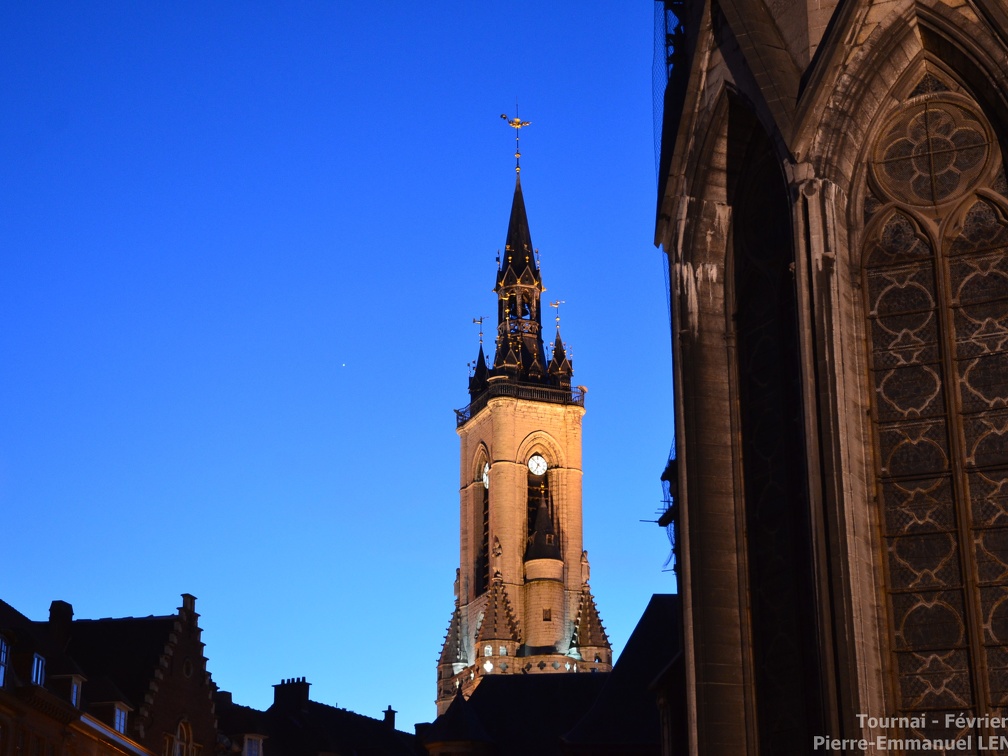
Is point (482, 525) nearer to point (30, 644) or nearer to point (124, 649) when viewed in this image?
point (124, 649)

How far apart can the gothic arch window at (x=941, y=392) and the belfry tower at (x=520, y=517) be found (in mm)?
88844

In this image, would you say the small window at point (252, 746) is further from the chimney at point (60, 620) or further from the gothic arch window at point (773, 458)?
the gothic arch window at point (773, 458)

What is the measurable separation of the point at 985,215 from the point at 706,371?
3287 mm

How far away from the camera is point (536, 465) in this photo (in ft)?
375

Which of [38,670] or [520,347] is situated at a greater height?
[520,347]

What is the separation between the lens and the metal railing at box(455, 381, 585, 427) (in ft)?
377

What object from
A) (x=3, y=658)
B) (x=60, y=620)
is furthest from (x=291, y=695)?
(x=3, y=658)

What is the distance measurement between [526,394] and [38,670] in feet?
250

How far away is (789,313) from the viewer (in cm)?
1708

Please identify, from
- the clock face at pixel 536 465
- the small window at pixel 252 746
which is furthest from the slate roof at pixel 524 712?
the clock face at pixel 536 465

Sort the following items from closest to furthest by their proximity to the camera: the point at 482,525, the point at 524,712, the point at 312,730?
the point at 312,730 → the point at 524,712 → the point at 482,525

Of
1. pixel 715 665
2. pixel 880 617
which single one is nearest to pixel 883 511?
pixel 880 617

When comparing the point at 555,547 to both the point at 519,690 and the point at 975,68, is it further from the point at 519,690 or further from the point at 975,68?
the point at 975,68

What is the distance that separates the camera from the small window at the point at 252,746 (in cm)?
5522
